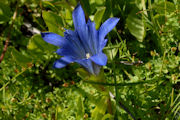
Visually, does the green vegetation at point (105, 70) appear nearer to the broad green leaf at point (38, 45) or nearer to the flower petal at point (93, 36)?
the broad green leaf at point (38, 45)

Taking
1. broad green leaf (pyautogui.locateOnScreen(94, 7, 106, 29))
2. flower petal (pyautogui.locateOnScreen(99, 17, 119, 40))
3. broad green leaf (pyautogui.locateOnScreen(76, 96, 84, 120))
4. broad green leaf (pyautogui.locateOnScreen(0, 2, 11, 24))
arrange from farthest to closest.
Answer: broad green leaf (pyautogui.locateOnScreen(0, 2, 11, 24))
broad green leaf (pyautogui.locateOnScreen(94, 7, 106, 29))
broad green leaf (pyautogui.locateOnScreen(76, 96, 84, 120))
flower petal (pyautogui.locateOnScreen(99, 17, 119, 40))

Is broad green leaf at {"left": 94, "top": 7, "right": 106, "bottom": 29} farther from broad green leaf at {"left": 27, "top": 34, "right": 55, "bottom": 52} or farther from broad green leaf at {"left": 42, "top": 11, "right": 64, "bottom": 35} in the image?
broad green leaf at {"left": 27, "top": 34, "right": 55, "bottom": 52}

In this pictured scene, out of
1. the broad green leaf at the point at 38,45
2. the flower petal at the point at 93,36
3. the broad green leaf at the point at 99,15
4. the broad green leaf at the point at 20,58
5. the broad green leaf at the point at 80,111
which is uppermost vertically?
the broad green leaf at the point at 99,15

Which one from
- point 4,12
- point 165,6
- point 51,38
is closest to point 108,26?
point 51,38

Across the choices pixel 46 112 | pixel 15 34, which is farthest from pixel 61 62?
pixel 15 34

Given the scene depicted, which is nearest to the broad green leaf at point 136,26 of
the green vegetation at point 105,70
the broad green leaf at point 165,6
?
the green vegetation at point 105,70

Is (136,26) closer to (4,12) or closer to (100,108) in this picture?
(100,108)

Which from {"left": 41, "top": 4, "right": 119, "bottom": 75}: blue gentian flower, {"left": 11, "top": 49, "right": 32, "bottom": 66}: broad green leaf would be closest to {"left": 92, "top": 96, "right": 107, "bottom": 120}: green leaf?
{"left": 41, "top": 4, "right": 119, "bottom": 75}: blue gentian flower
